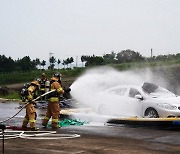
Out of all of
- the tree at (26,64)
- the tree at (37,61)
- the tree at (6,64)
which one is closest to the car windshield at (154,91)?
the tree at (26,64)

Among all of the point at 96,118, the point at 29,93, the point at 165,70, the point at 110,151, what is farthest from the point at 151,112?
the point at 165,70

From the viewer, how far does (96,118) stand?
14.9 meters

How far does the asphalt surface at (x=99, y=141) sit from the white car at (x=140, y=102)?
91cm

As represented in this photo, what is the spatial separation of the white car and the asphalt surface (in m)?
0.91

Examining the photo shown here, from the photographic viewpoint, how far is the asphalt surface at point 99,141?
30.9 feet

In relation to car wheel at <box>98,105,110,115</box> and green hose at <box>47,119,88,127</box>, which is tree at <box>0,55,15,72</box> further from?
green hose at <box>47,119,88,127</box>

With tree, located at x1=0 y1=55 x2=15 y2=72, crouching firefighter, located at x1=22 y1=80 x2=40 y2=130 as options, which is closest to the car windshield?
crouching firefighter, located at x1=22 y1=80 x2=40 y2=130

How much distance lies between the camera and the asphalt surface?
30.9ft

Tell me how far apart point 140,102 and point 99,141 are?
4.28m

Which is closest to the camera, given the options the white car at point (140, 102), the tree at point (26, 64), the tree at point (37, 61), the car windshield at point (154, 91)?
the white car at point (140, 102)

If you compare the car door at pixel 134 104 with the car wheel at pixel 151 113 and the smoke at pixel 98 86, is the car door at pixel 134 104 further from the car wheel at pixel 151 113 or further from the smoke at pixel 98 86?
the car wheel at pixel 151 113

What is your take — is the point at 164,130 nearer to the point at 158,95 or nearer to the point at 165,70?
the point at 158,95

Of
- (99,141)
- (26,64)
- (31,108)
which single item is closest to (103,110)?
(31,108)

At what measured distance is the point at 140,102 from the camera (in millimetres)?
14664
